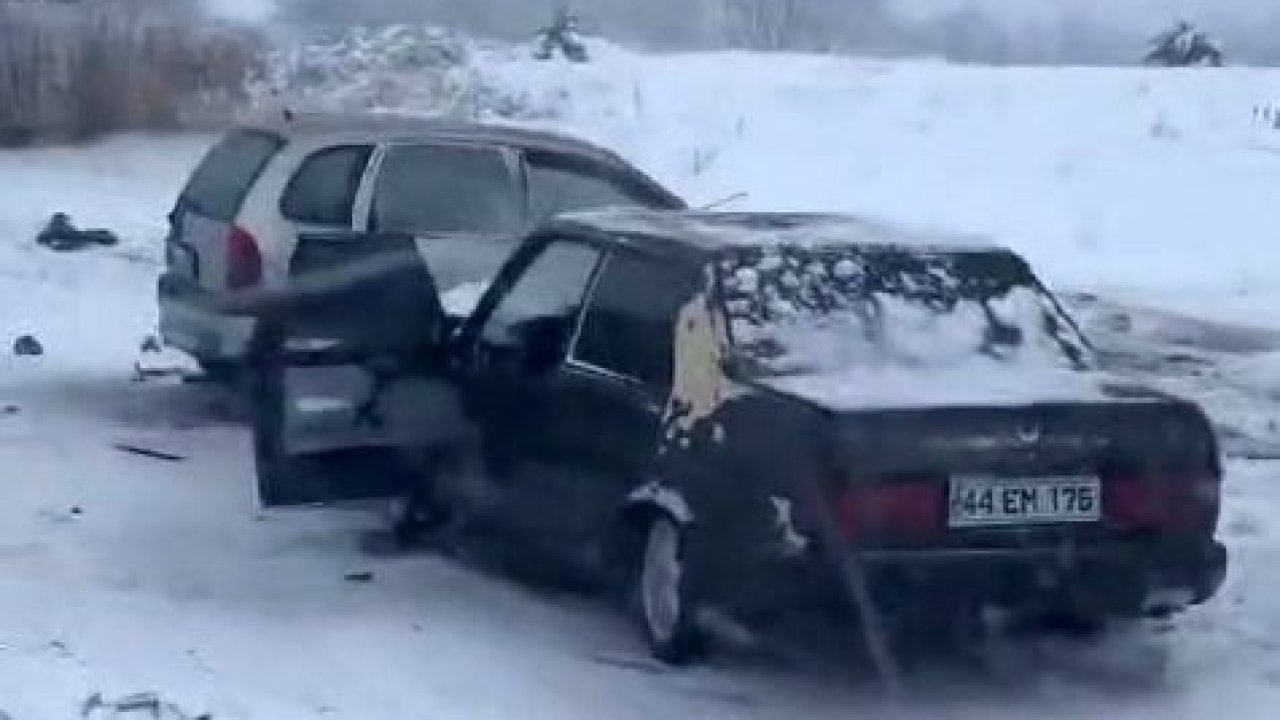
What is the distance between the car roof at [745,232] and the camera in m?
8.88

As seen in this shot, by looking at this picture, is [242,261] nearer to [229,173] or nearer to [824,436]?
[229,173]

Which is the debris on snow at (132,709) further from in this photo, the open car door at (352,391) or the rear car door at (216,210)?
the rear car door at (216,210)

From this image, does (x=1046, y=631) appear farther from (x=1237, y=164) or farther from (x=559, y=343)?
(x=1237, y=164)

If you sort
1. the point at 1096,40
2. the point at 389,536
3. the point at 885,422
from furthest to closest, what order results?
the point at 1096,40
the point at 389,536
the point at 885,422

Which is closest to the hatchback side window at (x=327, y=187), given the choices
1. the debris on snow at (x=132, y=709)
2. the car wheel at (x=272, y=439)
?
the car wheel at (x=272, y=439)

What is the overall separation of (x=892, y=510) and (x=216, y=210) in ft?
20.6

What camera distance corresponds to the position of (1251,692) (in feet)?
27.4

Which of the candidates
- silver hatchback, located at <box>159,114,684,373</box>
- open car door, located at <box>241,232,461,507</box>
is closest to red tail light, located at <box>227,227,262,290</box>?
silver hatchback, located at <box>159,114,684,373</box>

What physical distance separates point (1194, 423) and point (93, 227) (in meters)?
15.1

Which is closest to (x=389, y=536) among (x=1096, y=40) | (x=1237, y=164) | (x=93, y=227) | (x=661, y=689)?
(x=661, y=689)

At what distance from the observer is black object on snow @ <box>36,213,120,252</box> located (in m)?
21.0

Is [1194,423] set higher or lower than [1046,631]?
higher

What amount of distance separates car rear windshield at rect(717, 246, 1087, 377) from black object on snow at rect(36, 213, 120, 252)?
13.0 m

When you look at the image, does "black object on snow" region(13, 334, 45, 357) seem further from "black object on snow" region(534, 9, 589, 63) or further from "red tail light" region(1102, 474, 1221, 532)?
"black object on snow" region(534, 9, 589, 63)
